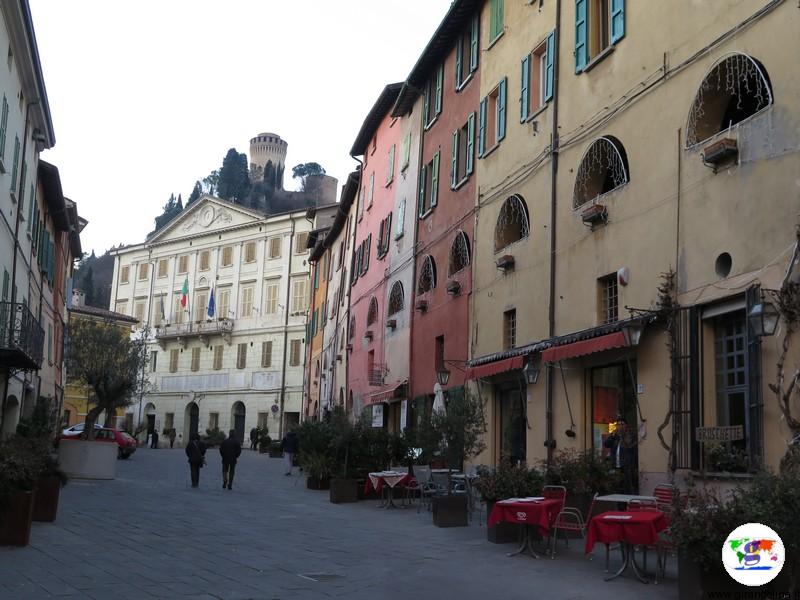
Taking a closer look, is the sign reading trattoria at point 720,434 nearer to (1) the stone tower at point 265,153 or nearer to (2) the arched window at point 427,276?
(2) the arched window at point 427,276

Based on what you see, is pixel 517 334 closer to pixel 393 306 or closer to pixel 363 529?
pixel 363 529

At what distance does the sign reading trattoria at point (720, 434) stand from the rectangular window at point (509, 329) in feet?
23.9

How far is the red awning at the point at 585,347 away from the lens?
1308cm

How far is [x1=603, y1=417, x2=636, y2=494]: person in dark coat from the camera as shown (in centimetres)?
1302

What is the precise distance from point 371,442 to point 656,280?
8.13 m

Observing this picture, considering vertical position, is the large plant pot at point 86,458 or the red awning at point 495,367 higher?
the red awning at point 495,367

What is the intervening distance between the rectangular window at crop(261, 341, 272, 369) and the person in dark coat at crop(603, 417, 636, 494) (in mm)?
41752

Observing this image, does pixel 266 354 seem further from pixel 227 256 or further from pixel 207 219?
A: pixel 207 219

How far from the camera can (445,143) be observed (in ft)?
79.8

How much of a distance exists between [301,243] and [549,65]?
37.6 m

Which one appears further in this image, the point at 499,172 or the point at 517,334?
the point at 499,172

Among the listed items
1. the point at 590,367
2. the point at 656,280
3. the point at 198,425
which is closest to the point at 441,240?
the point at 590,367

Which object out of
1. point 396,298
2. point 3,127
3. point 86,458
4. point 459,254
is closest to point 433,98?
point 459,254

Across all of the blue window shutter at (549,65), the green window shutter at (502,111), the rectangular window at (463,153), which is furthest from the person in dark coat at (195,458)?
the blue window shutter at (549,65)
